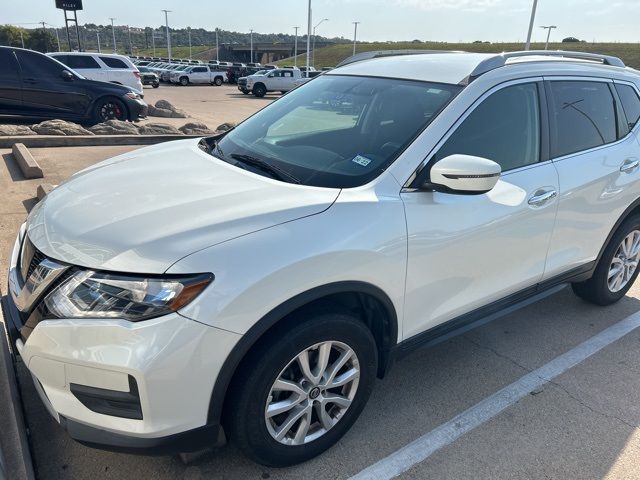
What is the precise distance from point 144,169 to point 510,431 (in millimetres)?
2389

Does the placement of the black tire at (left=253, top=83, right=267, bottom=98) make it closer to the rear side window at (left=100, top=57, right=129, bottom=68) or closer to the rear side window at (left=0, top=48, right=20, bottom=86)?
the rear side window at (left=100, top=57, right=129, bottom=68)

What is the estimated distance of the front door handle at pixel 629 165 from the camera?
358 cm

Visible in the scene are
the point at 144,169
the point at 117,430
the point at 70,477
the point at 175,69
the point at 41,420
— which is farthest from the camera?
the point at 175,69

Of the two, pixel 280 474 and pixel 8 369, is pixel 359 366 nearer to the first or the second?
pixel 280 474

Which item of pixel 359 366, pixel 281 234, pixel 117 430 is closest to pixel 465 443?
pixel 359 366

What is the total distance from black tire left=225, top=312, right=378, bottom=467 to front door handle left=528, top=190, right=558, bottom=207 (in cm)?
128

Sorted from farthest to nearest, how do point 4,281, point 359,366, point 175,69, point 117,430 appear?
point 175,69
point 4,281
point 359,366
point 117,430

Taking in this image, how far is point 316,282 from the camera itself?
2.08 metres

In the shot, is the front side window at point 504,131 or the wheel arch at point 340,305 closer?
the wheel arch at point 340,305

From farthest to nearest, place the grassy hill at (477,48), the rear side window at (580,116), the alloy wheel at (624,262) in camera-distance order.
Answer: the grassy hill at (477,48)
the alloy wheel at (624,262)
the rear side window at (580,116)

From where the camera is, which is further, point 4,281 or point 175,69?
point 175,69

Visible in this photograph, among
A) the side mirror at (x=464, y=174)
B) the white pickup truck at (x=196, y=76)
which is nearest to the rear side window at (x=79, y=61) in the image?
the side mirror at (x=464, y=174)

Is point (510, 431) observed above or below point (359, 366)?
below

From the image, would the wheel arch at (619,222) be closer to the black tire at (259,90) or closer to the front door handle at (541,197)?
the front door handle at (541,197)
